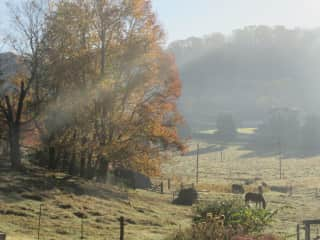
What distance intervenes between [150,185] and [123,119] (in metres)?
11.3

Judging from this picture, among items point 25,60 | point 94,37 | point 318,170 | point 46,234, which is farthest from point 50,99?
point 318,170

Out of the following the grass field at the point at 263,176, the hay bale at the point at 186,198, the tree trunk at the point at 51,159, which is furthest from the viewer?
the tree trunk at the point at 51,159

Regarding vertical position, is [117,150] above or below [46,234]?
above

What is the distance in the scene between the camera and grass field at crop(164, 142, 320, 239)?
1271 inches

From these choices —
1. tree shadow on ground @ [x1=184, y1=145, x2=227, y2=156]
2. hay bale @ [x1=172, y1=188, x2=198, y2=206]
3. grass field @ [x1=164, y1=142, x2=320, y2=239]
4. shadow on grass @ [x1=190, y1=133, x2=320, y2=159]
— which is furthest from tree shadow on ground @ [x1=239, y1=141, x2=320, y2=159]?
hay bale @ [x1=172, y1=188, x2=198, y2=206]

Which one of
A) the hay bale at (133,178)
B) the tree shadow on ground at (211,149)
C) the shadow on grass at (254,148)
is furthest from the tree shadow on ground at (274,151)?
the hay bale at (133,178)

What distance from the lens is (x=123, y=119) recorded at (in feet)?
112

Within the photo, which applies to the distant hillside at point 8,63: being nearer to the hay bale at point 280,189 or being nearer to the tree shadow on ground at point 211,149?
the hay bale at point 280,189

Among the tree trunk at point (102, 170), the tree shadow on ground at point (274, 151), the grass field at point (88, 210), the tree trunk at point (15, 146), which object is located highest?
the tree shadow on ground at point (274, 151)

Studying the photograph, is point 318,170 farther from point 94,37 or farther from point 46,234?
point 46,234

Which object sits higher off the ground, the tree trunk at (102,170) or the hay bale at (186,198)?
the tree trunk at (102,170)

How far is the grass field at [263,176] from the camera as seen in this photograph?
32281mm

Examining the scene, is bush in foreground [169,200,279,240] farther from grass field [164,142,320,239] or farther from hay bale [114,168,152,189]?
hay bale [114,168,152,189]

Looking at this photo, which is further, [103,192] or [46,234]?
[103,192]
